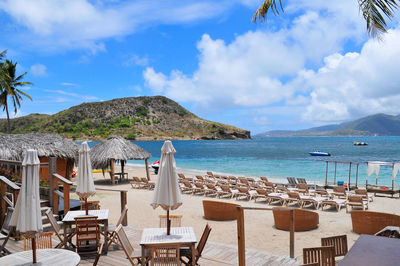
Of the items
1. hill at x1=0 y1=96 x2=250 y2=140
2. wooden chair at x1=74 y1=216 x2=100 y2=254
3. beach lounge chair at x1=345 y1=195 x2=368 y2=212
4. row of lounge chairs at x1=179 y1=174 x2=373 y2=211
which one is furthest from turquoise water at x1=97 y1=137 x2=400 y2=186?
wooden chair at x1=74 y1=216 x2=100 y2=254

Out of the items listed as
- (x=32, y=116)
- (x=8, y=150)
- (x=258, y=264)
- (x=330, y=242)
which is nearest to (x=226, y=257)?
(x=258, y=264)

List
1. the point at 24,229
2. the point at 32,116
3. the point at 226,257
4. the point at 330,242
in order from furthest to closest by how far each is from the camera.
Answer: the point at 32,116, the point at 226,257, the point at 330,242, the point at 24,229

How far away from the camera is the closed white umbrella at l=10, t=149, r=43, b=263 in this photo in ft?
13.1

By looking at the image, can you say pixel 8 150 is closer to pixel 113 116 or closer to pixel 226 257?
pixel 226 257

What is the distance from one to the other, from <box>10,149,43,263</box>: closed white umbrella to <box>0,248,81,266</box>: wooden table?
0.23m

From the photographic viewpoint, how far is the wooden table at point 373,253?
2.74 m

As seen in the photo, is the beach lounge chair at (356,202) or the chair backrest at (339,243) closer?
the chair backrest at (339,243)

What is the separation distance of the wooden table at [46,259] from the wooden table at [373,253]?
308cm

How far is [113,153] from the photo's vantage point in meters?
20.0

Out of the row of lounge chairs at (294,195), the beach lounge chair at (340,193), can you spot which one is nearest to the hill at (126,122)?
the row of lounge chairs at (294,195)

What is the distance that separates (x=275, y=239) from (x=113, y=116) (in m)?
97.3

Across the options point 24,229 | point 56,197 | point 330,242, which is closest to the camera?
point 24,229

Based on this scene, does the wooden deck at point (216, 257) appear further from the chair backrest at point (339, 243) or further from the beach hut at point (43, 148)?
the beach hut at point (43, 148)

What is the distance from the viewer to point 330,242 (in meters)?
4.79
